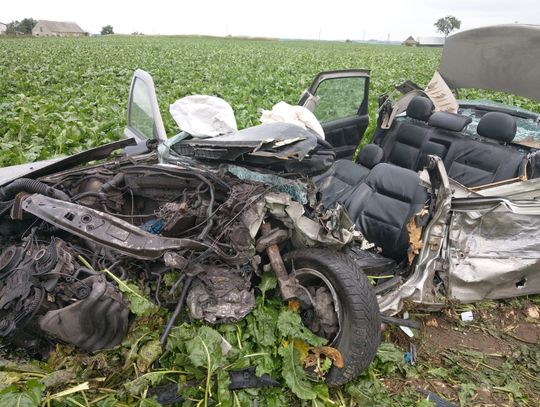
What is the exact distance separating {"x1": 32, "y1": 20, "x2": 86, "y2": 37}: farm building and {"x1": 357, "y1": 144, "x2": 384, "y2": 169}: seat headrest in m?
88.5

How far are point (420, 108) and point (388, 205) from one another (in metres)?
2.10

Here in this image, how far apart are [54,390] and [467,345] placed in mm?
3082

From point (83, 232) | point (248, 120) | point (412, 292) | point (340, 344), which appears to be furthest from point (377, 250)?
point (248, 120)

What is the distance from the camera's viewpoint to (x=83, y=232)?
245cm

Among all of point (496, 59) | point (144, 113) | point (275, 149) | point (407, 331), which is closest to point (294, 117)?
point (275, 149)

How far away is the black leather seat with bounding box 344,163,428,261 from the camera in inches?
142

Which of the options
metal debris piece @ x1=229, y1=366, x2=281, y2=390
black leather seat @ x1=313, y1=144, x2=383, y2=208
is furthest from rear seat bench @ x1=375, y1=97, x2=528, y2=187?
metal debris piece @ x1=229, y1=366, x2=281, y2=390

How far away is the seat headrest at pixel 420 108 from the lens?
5.18m

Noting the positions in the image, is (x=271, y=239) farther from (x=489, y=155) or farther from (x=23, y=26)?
(x=23, y=26)

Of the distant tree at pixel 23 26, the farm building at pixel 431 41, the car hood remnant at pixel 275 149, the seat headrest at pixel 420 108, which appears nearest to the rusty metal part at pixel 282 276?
the car hood remnant at pixel 275 149

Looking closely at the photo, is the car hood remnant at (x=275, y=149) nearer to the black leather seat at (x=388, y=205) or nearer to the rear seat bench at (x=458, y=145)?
the black leather seat at (x=388, y=205)

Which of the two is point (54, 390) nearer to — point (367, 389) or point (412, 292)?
point (367, 389)

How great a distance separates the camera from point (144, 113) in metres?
4.45

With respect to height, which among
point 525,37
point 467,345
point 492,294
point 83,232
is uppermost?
point 525,37
